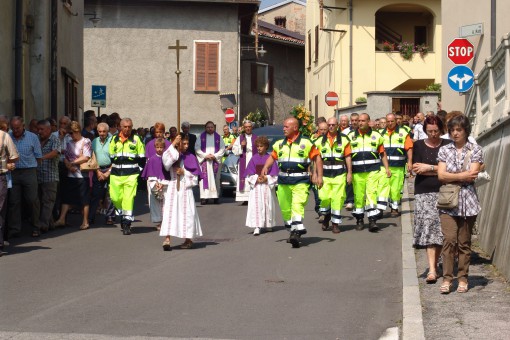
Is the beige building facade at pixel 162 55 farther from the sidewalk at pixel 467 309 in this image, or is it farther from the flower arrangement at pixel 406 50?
the sidewalk at pixel 467 309

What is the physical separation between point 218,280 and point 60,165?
752cm

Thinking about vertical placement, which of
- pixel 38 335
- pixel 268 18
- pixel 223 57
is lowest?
pixel 38 335

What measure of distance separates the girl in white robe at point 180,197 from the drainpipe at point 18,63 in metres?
6.93

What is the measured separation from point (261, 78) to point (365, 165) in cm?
3461

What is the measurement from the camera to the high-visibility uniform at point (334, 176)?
54.5 ft

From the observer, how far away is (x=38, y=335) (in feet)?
27.4

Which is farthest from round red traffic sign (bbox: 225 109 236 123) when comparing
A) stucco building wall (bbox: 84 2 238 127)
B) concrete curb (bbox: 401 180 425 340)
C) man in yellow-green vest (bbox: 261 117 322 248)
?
man in yellow-green vest (bbox: 261 117 322 248)

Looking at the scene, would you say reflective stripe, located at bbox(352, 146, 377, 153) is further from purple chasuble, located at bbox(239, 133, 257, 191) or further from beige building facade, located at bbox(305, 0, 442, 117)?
beige building facade, located at bbox(305, 0, 442, 117)

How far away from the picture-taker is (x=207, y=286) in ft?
36.5

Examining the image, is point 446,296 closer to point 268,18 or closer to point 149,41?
point 149,41

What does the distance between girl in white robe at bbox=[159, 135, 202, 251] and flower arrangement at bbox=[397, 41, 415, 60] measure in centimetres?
3159

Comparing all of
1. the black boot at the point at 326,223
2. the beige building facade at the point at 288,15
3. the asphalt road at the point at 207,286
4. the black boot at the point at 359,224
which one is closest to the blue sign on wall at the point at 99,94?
the asphalt road at the point at 207,286

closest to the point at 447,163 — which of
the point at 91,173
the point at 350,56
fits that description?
the point at 91,173

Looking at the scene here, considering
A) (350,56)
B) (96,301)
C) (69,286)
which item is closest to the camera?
(96,301)
